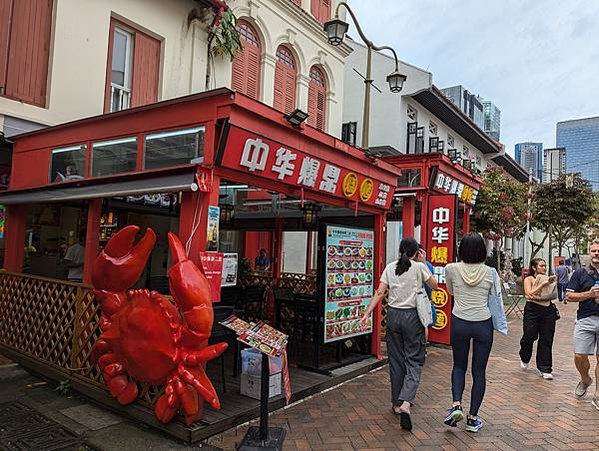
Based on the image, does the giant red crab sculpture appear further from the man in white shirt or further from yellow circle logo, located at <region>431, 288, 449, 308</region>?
yellow circle logo, located at <region>431, 288, 449, 308</region>

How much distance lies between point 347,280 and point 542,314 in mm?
3030

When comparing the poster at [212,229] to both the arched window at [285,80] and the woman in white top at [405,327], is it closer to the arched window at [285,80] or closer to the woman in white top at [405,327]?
the woman in white top at [405,327]

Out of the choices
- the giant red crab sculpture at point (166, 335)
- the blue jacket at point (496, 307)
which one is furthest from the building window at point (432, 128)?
the giant red crab sculpture at point (166, 335)

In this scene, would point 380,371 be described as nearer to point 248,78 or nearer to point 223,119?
point 223,119

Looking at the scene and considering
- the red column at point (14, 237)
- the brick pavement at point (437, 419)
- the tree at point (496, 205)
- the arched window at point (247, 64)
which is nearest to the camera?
the brick pavement at point (437, 419)

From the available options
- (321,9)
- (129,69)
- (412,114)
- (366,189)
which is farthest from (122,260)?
(412,114)

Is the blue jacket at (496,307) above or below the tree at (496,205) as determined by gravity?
below

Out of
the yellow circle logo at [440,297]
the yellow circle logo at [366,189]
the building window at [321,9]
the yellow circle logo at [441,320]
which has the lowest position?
the yellow circle logo at [441,320]

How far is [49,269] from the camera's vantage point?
869 centimetres

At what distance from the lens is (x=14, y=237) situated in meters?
6.85

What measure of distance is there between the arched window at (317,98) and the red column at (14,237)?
24.6 ft

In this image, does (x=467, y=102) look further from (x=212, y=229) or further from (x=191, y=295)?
(x=191, y=295)

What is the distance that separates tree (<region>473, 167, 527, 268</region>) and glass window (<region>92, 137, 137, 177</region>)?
1232 centimetres

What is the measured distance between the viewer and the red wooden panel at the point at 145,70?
27.3 feet
